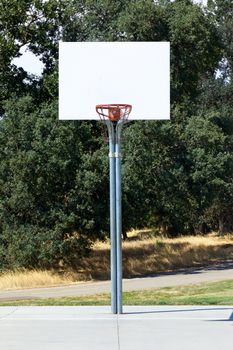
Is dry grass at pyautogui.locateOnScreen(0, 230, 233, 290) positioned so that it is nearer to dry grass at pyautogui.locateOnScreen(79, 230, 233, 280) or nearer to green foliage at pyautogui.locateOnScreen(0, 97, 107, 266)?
dry grass at pyautogui.locateOnScreen(79, 230, 233, 280)

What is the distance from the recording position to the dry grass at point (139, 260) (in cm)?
3153

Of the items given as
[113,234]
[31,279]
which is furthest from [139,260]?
[113,234]

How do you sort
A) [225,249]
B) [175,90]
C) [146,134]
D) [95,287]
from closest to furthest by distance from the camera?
[95,287], [146,134], [175,90], [225,249]

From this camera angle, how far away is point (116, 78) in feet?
46.8

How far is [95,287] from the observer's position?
96.1 feet

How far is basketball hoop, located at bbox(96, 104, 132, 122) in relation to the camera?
46.5 feet

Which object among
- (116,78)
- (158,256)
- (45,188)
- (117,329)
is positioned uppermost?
(116,78)

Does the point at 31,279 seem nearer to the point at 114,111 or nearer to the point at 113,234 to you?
the point at 113,234

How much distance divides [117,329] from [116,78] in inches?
199

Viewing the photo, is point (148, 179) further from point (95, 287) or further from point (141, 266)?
point (95, 287)

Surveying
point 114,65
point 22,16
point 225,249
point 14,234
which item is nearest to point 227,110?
point 225,249

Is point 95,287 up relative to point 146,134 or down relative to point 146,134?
down

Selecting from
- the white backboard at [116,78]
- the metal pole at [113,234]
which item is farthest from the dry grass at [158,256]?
the white backboard at [116,78]

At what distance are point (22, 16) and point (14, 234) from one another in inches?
424
